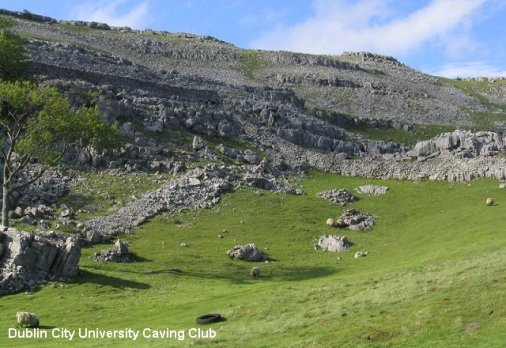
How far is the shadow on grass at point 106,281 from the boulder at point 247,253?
11056 mm

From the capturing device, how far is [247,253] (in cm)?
5672

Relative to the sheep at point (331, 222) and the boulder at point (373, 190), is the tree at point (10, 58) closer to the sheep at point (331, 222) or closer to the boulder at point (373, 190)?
the sheep at point (331, 222)

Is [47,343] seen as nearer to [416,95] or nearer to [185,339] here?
[185,339]

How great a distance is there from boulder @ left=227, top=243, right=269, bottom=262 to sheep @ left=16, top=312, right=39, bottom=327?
2232cm

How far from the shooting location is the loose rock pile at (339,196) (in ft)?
242

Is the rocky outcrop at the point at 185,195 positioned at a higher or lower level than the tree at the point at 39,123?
lower

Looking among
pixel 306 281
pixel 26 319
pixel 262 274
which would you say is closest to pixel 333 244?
pixel 262 274

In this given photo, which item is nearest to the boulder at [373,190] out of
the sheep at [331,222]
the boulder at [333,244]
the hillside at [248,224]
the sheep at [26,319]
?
the hillside at [248,224]

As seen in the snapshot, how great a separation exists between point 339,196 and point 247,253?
2203 cm

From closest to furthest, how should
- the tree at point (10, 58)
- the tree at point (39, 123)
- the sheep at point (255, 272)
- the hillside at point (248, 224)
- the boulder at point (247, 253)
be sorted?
1. the hillside at point (248, 224)
2. the sheep at point (255, 272)
3. the tree at point (39, 123)
4. the boulder at point (247, 253)
5. the tree at point (10, 58)

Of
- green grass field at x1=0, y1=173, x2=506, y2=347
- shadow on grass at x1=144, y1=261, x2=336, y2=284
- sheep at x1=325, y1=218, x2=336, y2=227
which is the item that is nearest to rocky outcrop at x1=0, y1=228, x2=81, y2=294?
green grass field at x1=0, y1=173, x2=506, y2=347

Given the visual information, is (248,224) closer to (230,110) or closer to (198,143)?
(198,143)

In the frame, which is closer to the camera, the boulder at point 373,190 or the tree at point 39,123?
the tree at point 39,123

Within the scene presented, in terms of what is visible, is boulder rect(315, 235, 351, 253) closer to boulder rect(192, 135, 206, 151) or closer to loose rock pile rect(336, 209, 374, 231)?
loose rock pile rect(336, 209, 374, 231)
